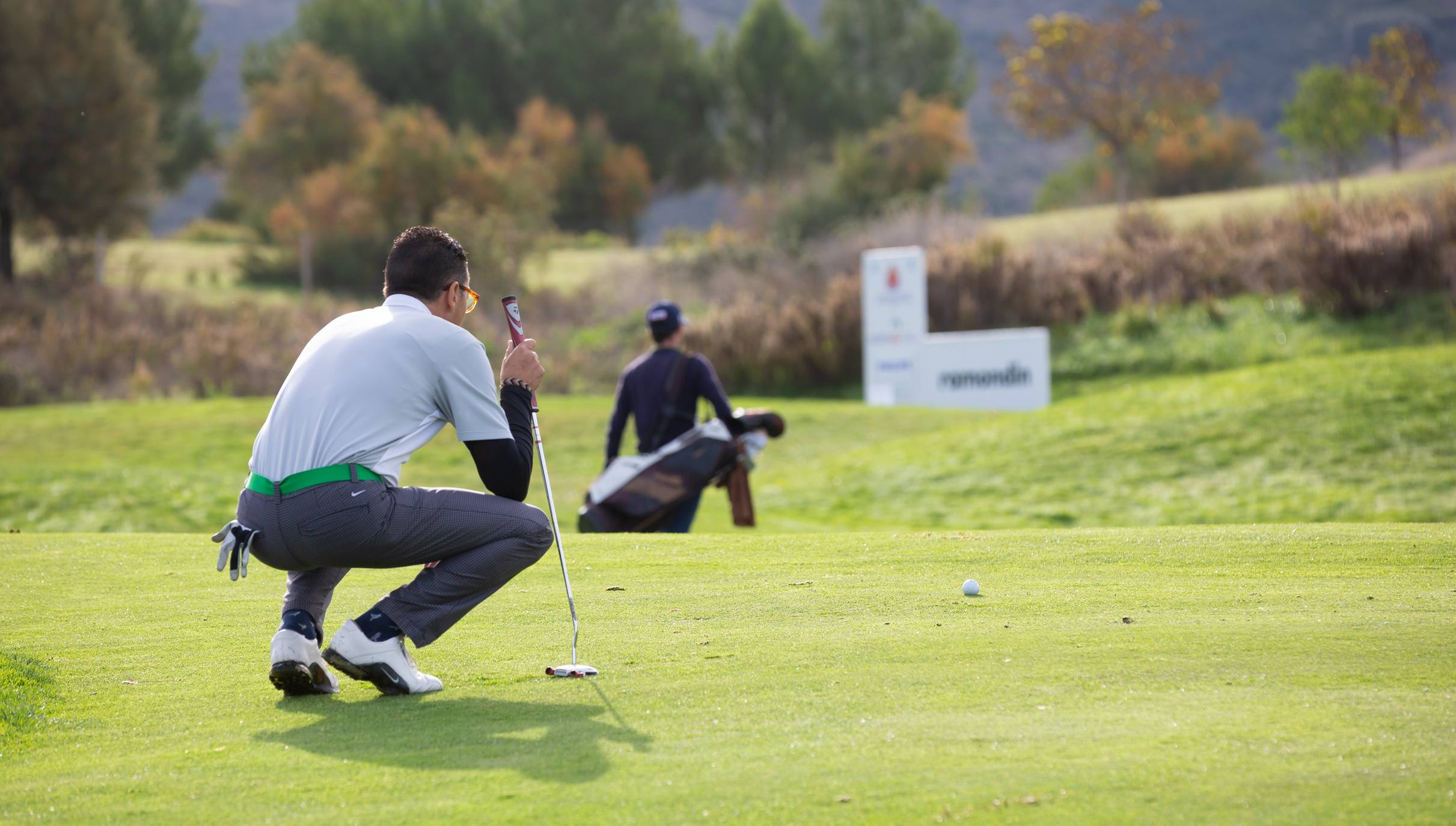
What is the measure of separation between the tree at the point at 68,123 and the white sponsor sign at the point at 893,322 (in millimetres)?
22752

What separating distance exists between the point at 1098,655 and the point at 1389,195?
2721 centimetres

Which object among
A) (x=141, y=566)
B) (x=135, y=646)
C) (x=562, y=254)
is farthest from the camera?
(x=562, y=254)

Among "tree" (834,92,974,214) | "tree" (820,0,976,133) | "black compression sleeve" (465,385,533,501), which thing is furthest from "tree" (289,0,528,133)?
"black compression sleeve" (465,385,533,501)

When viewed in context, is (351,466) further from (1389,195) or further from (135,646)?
(1389,195)

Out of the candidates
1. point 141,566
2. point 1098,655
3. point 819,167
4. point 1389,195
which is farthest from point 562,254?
point 1098,655

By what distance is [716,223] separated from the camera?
66.9m

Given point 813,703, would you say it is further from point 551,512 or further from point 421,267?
point 421,267

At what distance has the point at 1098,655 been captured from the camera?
526 centimetres

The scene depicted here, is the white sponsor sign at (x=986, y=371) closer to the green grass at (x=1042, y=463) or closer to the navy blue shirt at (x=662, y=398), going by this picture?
the green grass at (x=1042, y=463)

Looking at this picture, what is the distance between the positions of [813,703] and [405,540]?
1.55 metres

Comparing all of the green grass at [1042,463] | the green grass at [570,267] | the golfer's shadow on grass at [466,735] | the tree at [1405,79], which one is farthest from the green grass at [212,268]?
the golfer's shadow on grass at [466,735]

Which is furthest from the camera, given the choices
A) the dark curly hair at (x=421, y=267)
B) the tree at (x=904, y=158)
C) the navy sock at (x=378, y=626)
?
the tree at (x=904, y=158)

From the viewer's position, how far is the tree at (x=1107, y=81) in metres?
65.1

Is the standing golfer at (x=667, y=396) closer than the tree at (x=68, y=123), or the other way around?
the standing golfer at (x=667, y=396)
